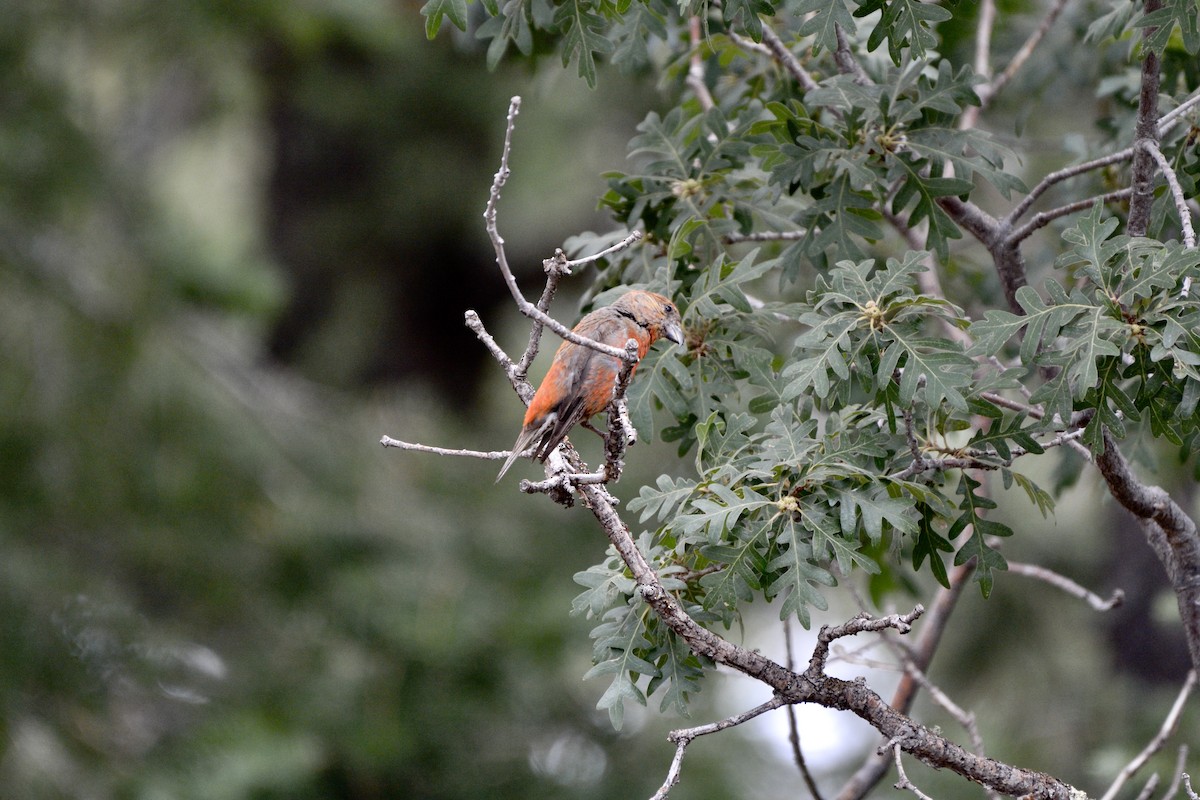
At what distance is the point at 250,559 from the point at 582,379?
428 cm

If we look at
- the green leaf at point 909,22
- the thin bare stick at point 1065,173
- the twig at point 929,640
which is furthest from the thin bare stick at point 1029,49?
the green leaf at point 909,22

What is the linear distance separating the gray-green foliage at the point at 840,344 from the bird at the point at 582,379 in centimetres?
13

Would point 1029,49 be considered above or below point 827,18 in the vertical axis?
above

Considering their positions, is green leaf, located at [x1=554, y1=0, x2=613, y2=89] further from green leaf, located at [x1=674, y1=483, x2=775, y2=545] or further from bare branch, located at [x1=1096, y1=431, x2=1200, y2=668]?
bare branch, located at [x1=1096, y1=431, x2=1200, y2=668]

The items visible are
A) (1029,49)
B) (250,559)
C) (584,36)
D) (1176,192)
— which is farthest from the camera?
(250,559)

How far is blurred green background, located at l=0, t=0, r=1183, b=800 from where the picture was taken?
18.9 feet

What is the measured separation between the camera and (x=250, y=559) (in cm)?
684

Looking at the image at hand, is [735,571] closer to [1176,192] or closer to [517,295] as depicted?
[517,295]

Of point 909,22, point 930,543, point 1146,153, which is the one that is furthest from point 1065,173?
point 930,543

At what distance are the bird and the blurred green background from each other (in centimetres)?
131

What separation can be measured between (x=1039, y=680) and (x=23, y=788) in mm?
6126

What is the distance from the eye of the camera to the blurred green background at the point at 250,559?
5.75 metres

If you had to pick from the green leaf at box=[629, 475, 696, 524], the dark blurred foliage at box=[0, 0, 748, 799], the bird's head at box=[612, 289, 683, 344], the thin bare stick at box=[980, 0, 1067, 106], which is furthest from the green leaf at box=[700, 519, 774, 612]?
the dark blurred foliage at box=[0, 0, 748, 799]

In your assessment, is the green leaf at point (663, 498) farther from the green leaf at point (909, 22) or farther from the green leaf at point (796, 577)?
the green leaf at point (909, 22)
